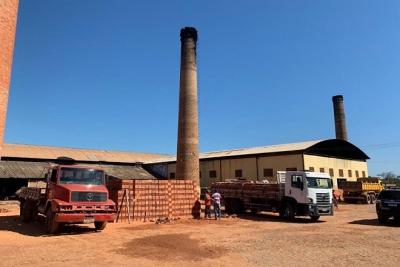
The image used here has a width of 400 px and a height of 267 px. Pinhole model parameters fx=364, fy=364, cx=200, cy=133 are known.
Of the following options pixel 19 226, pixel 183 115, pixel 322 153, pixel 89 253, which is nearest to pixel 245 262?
pixel 89 253

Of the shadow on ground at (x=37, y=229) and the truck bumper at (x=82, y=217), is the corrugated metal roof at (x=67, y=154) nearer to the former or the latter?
the shadow on ground at (x=37, y=229)

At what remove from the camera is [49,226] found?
14.3 meters

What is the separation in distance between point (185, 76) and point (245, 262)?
85.3 ft

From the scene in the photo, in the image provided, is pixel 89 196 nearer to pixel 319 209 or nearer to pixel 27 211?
pixel 27 211

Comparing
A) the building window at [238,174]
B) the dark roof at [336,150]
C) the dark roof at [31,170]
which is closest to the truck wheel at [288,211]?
the dark roof at [336,150]

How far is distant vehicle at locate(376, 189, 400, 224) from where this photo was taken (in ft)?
59.5

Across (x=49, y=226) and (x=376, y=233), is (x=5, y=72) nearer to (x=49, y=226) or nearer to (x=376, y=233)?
(x=49, y=226)

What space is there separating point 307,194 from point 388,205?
3.99 m

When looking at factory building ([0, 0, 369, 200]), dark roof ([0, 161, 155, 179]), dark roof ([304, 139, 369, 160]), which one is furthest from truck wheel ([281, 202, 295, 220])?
dark roof ([0, 161, 155, 179])

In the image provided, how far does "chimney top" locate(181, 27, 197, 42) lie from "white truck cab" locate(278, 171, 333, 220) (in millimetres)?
19041

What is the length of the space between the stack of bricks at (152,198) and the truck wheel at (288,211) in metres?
5.35

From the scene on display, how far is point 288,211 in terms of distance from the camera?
69.3 ft

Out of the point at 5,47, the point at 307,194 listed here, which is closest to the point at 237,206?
the point at 307,194

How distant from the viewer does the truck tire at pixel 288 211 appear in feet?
68.5
